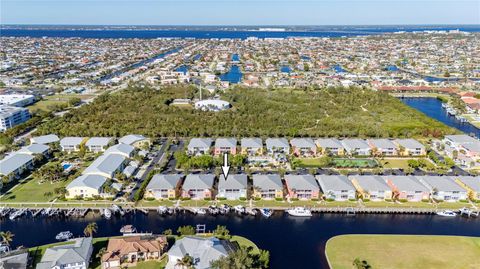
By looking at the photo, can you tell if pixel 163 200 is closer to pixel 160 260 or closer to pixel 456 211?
pixel 160 260

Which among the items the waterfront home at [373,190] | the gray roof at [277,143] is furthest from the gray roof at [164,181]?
the waterfront home at [373,190]

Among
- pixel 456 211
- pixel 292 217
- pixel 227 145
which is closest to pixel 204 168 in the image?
pixel 227 145

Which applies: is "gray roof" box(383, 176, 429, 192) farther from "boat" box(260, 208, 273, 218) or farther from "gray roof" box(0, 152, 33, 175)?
"gray roof" box(0, 152, 33, 175)

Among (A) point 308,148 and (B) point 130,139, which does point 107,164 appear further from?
(A) point 308,148

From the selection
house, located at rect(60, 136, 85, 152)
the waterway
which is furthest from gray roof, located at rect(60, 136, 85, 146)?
the waterway

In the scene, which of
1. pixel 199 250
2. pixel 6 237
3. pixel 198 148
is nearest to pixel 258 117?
pixel 198 148

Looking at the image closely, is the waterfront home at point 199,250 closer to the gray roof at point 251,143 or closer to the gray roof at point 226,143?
the gray roof at point 226,143
